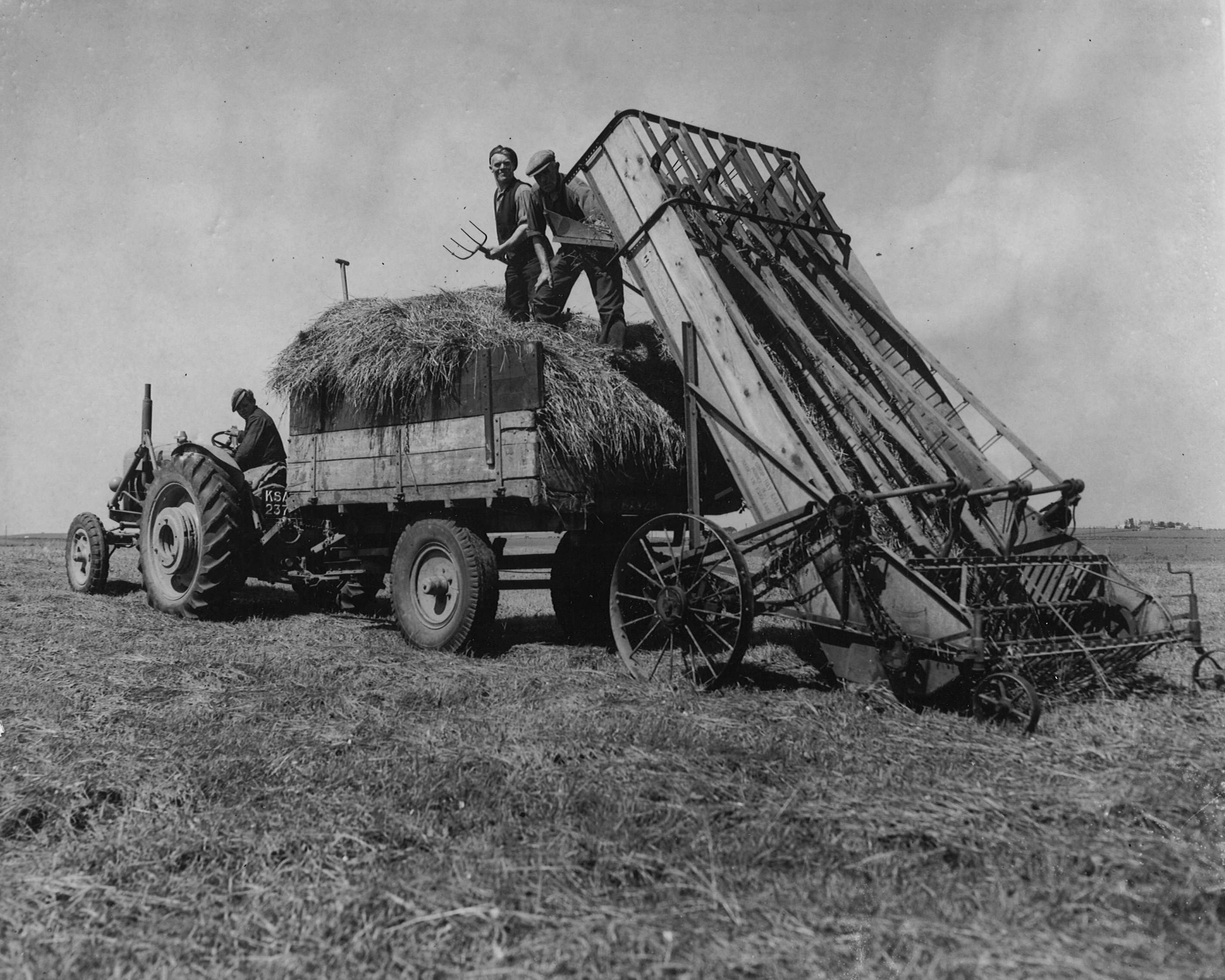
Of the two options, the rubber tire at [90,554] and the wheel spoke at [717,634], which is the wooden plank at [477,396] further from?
the rubber tire at [90,554]

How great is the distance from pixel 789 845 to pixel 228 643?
497 cm

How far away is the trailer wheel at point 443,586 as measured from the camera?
19.5 feet

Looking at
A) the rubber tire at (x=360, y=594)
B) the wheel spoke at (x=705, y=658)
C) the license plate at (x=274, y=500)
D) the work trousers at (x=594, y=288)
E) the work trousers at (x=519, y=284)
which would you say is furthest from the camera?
the rubber tire at (x=360, y=594)

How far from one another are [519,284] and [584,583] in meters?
2.44

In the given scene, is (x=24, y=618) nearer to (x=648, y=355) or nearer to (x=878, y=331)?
(x=648, y=355)

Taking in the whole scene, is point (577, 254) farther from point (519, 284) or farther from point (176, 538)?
point (176, 538)

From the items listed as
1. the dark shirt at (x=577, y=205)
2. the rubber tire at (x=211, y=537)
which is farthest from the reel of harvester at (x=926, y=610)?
the rubber tire at (x=211, y=537)

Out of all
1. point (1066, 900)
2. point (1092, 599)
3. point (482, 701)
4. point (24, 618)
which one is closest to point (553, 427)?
point (482, 701)

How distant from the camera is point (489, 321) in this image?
6336 mm

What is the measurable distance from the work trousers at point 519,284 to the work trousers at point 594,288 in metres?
0.17

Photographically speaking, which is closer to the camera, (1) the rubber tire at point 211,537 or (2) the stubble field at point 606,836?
(2) the stubble field at point 606,836

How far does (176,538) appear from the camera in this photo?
7.70 metres

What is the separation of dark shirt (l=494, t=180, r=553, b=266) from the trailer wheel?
2.22 m

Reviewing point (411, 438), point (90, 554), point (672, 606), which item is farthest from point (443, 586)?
point (90, 554)
